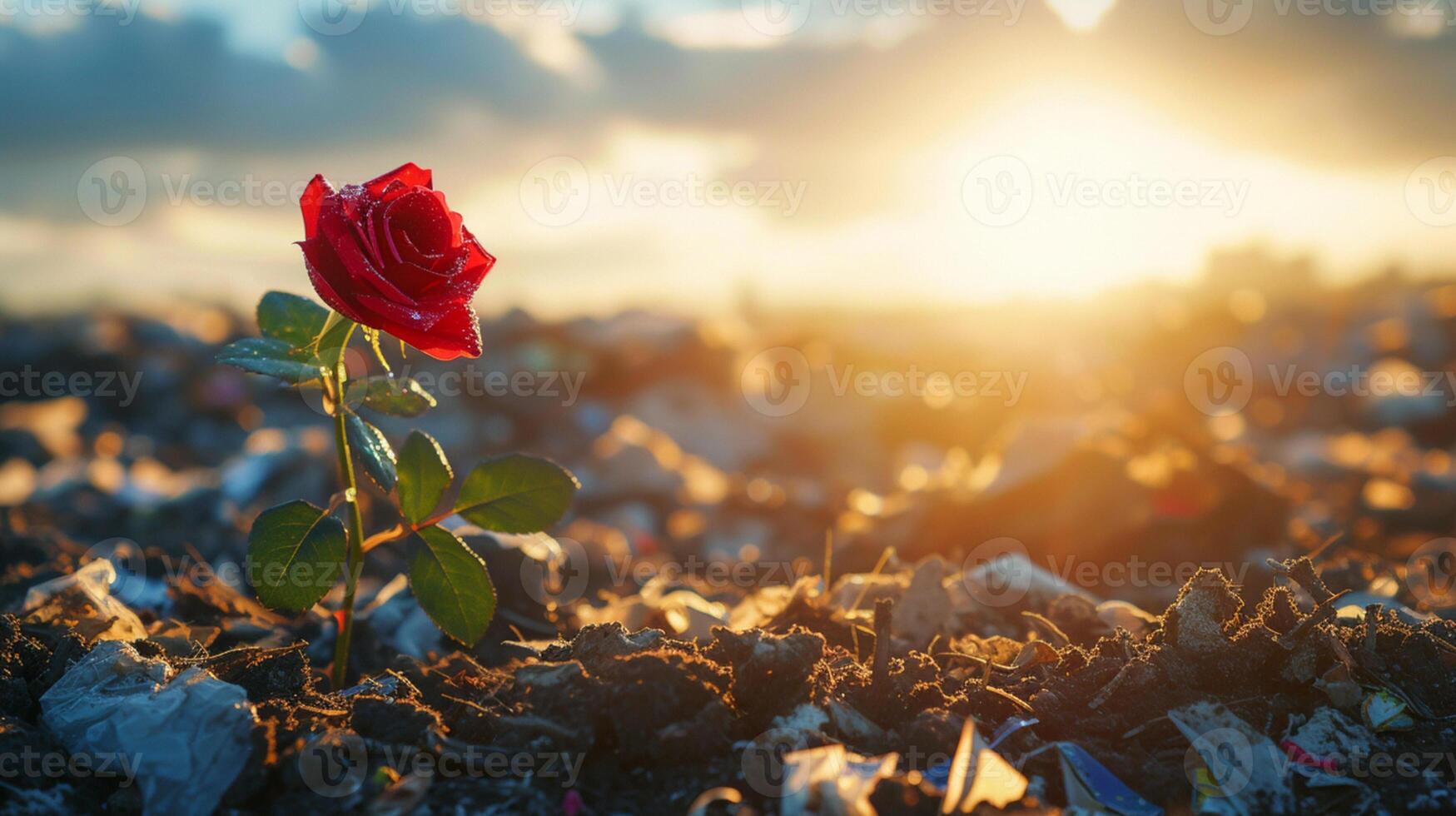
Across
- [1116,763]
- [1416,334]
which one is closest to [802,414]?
[1116,763]

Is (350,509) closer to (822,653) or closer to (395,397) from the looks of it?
(395,397)

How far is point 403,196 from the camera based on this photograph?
156 centimetres

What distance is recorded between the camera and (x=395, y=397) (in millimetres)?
1723

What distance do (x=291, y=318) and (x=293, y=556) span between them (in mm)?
464

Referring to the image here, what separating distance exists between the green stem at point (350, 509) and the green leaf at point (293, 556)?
0.22 ft

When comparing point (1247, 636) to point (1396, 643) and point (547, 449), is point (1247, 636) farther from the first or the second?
point (547, 449)

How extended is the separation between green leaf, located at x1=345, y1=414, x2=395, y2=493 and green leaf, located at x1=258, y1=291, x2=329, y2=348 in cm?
21

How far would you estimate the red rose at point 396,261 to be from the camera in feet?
4.90

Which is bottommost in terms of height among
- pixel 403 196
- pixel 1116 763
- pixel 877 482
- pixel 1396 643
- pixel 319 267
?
pixel 877 482

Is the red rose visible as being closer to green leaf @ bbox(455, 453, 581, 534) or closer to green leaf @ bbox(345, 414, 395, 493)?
green leaf @ bbox(345, 414, 395, 493)

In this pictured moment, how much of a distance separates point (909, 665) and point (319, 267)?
50.0 inches

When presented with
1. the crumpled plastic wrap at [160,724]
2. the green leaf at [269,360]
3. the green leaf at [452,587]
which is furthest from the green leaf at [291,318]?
the crumpled plastic wrap at [160,724]

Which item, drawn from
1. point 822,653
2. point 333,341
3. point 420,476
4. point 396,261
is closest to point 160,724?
point 420,476

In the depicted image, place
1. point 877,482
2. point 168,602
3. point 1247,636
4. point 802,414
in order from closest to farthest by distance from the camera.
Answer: point 1247,636 → point 168,602 → point 877,482 → point 802,414
